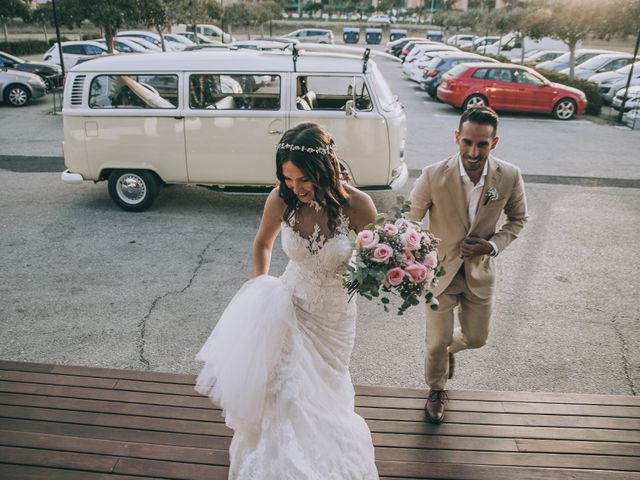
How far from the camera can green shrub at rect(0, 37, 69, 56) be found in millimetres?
30281

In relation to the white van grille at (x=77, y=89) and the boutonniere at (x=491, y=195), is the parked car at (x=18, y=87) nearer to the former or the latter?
the white van grille at (x=77, y=89)

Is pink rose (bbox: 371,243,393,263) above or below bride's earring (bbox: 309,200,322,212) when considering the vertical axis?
below

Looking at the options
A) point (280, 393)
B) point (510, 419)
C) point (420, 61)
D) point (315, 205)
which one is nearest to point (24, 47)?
point (420, 61)

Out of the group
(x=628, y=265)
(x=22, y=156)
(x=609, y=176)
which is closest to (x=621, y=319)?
(x=628, y=265)

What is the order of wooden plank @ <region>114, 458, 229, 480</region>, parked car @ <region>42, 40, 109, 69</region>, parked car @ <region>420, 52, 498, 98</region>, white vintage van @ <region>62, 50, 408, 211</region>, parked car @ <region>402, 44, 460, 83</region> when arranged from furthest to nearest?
parked car @ <region>402, 44, 460, 83</region> < parked car @ <region>42, 40, 109, 69</region> < parked car @ <region>420, 52, 498, 98</region> < white vintage van @ <region>62, 50, 408, 211</region> < wooden plank @ <region>114, 458, 229, 480</region>

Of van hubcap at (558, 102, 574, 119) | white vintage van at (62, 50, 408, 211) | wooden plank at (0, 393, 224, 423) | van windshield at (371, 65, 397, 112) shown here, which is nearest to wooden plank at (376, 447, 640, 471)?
wooden plank at (0, 393, 224, 423)

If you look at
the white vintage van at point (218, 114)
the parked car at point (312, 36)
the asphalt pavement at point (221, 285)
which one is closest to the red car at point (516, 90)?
the asphalt pavement at point (221, 285)

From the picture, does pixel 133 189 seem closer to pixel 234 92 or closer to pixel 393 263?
pixel 234 92

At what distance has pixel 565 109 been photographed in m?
16.5

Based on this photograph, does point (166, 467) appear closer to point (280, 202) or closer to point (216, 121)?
point (280, 202)

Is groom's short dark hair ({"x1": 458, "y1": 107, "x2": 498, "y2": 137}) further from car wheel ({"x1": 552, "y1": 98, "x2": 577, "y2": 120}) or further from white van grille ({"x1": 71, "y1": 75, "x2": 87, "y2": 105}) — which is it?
car wheel ({"x1": 552, "y1": 98, "x2": 577, "y2": 120})

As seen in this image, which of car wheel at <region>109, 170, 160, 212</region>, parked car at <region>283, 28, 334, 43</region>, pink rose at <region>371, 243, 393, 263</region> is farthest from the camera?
parked car at <region>283, 28, 334, 43</region>

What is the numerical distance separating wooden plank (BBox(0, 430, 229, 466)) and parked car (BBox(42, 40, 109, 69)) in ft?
65.4

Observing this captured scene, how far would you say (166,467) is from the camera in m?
3.03
